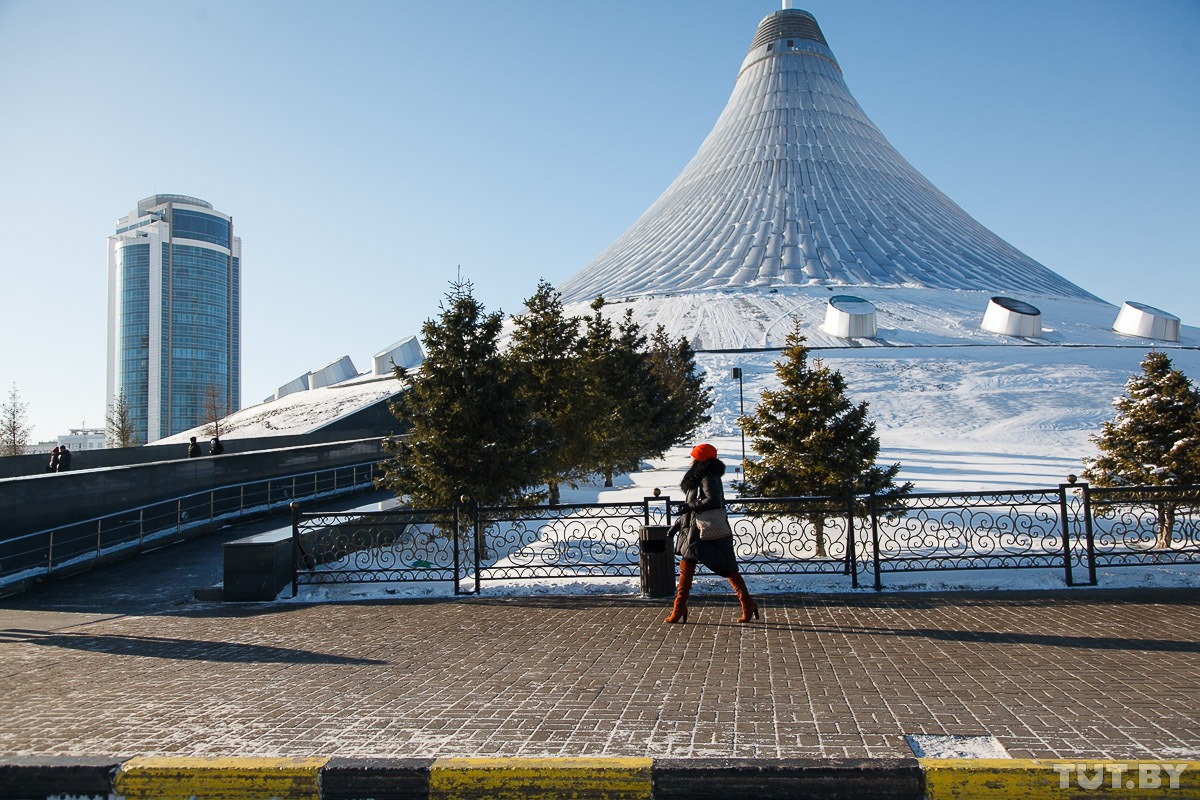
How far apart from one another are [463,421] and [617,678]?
6219mm

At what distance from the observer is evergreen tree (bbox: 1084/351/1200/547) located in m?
10.8

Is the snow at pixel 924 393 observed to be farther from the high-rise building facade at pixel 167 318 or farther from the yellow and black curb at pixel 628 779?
the high-rise building facade at pixel 167 318

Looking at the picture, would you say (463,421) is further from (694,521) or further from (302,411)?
(302,411)

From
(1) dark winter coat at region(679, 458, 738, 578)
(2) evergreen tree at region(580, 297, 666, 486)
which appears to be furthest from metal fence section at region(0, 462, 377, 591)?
(1) dark winter coat at region(679, 458, 738, 578)

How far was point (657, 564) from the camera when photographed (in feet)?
25.3

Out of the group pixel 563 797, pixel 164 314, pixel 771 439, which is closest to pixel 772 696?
pixel 563 797

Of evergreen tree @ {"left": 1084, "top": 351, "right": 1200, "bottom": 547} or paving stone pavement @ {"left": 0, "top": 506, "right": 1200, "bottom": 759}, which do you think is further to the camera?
evergreen tree @ {"left": 1084, "top": 351, "right": 1200, "bottom": 547}

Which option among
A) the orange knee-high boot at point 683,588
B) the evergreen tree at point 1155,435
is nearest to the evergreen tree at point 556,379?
the orange knee-high boot at point 683,588

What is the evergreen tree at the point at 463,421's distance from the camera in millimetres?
10672

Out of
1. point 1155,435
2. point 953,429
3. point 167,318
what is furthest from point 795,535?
point 167,318

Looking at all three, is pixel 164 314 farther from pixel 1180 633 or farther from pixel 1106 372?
pixel 1180 633

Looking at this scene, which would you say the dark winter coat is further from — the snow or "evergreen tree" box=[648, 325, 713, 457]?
"evergreen tree" box=[648, 325, 713, 457]

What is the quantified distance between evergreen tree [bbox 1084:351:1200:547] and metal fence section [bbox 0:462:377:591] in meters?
14.6

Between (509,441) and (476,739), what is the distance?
7.11 metres
